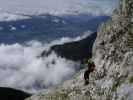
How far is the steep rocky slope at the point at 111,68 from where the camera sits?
45.4 meters

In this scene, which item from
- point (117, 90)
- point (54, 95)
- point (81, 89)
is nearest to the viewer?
point (117, 90)

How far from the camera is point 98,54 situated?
5603 cm

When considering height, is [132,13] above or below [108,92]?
above

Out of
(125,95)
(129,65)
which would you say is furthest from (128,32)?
(125,95)

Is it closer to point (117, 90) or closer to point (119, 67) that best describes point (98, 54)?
point (119, 67)

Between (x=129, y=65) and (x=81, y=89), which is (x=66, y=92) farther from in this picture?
(x=129, y=65)

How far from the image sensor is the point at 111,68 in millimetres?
50094

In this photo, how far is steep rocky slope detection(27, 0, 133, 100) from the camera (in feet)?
149

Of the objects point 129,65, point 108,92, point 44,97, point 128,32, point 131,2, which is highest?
point 131,2

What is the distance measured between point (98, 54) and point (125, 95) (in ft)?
52.2

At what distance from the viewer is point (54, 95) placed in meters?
57.6

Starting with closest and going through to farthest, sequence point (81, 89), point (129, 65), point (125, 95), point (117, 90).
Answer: point (125, 95) < point (117, 90) < point (129, 65) < point (81, 89)

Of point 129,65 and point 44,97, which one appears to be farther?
point 44,97

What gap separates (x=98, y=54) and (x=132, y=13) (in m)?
9.03
